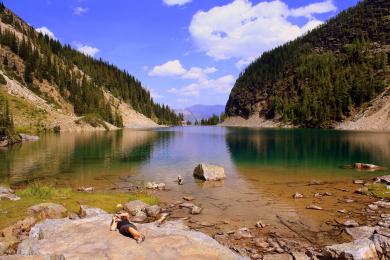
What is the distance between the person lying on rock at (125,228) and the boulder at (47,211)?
724 centimetres

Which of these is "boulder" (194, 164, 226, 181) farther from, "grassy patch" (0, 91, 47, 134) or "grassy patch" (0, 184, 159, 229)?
"grassy patch" (0, 91, 47, 134)

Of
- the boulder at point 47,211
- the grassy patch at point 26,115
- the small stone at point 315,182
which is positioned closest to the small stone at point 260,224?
the boulder at point 47,211

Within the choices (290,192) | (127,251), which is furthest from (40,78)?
(127,251)

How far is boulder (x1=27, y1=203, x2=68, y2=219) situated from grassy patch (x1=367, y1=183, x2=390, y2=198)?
89.5 ft

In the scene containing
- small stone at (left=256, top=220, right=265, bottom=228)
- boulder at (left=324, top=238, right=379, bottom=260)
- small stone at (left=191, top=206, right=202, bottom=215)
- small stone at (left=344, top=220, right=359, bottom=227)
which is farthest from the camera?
small stone at (left=191, top=206, right=202, bottom=215)

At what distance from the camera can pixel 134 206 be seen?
27.5 meters

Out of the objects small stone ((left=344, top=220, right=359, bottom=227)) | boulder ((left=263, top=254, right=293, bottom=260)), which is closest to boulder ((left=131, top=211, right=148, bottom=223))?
boulder ((left=263, top=254, right=293, bottom=260))

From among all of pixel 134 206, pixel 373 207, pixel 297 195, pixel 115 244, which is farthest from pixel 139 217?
→ pixel 373 207

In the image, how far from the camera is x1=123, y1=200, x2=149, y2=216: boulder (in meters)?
26.8

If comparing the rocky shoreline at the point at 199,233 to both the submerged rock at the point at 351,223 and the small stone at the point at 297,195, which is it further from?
the small stone at the point at 297,195

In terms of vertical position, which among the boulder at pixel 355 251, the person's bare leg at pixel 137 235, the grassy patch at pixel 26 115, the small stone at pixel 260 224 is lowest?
the small stone at pixel 260 224

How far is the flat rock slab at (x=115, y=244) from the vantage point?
44.7ft

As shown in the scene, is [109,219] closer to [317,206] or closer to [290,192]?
[317,206]

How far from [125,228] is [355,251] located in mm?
10467
